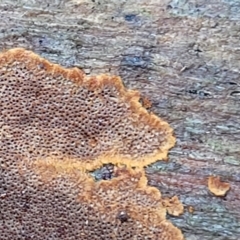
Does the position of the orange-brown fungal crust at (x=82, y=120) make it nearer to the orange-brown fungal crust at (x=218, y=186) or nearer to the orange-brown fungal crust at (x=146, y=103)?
the orange-brown fungal crust at (x=146, y=103)

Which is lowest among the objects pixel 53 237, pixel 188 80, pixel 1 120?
pixel 53 237

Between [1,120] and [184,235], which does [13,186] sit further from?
[184,235]

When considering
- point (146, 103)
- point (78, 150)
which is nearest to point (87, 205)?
point (78, 150)

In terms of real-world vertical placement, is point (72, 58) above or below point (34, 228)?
above

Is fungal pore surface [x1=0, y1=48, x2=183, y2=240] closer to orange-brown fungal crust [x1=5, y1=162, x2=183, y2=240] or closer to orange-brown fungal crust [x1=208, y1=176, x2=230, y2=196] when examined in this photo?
orange-brown fungal crust [x1=5, y1=162, x2=183, y2=240]

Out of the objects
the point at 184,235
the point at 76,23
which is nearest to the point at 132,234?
the point at 184,235

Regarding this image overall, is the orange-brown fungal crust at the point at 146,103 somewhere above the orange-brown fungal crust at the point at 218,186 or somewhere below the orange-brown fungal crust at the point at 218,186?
above

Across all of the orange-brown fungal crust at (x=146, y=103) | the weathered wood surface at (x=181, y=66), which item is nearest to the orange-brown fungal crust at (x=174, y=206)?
the weathered wood surface at (x=181, y=66)
